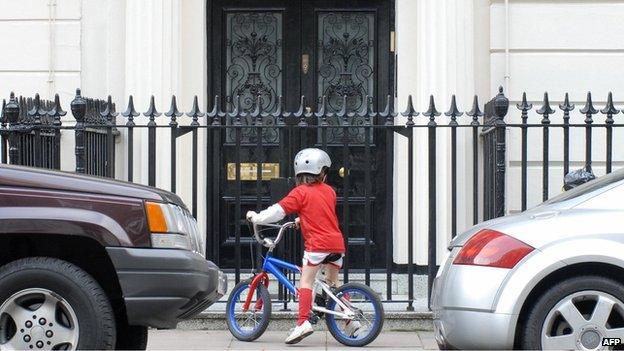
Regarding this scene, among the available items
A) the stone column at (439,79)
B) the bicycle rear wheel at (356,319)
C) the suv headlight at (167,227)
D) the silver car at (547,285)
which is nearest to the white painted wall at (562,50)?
the stone column at (439,79)

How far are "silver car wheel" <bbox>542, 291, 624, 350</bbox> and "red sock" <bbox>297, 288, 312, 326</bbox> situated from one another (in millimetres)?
2842

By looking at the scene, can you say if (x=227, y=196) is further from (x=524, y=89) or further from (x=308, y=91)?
(x=524, y=89)

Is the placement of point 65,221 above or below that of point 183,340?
above

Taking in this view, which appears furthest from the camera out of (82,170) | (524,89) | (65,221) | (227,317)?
(524,89)

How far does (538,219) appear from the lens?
668cm

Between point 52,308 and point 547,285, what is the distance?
2.75 m

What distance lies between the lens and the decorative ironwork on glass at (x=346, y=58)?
1198 cm

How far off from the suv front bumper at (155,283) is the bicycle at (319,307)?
105 inches

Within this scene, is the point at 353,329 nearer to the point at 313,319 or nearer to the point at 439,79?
the point at 313,319

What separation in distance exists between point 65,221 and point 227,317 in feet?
10.4

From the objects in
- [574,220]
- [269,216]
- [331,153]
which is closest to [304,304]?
[269,216]

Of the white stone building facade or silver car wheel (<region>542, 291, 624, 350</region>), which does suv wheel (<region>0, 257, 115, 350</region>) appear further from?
the white stone building facade

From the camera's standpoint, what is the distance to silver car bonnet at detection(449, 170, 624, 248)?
654 cm

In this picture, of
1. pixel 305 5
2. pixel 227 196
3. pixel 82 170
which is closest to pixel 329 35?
pixel 305 5
